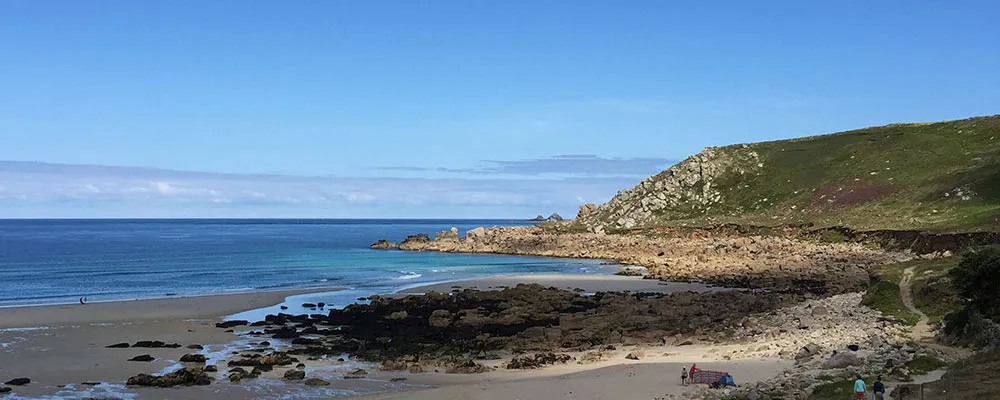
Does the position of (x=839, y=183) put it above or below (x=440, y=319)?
above

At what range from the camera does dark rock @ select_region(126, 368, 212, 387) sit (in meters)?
22.4

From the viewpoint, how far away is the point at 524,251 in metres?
94.7

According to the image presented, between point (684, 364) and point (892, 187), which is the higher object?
point (892, 187)

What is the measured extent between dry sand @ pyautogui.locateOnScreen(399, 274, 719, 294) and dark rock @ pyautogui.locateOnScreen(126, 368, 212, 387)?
25915 mm

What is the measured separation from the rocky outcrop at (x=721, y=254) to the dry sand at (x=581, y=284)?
262 centimetres

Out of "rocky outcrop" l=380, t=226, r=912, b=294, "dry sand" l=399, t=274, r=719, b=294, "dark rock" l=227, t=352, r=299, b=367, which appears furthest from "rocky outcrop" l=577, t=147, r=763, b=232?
"dark rock" l=227, t=352, r=299, b=367

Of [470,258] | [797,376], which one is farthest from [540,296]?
[470,258]

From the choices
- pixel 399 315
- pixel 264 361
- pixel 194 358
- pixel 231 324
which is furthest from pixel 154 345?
pixel 399 315

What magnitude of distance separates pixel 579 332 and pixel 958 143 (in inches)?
3274

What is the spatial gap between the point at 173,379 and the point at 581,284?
33518 mm

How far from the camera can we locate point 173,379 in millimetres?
22531

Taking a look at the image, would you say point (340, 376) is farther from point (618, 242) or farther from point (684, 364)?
point (618, 242)

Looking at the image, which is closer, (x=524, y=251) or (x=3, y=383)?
(x=3, y=383)

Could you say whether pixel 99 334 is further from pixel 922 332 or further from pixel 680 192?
pixel 680 192
